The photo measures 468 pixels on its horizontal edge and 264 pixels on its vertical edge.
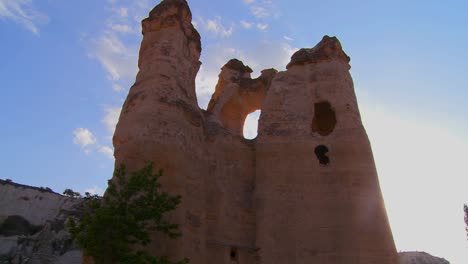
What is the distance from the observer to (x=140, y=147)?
15453mm

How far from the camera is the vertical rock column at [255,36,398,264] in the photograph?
16891mm

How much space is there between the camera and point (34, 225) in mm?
26500

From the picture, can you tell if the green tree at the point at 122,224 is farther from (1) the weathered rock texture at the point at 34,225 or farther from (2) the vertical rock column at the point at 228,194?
(1) the weathered rock texture at the point at 34,225

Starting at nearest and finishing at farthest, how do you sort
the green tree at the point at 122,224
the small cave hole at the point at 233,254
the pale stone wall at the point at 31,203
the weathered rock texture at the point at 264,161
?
the green tree at the point at 122,224 → the weathered rock texture at the point at 264,161 → the small cave hole at the point at 233,254 → the pale stone wall at the point at 31,203

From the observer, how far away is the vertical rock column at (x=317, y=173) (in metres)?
16.9

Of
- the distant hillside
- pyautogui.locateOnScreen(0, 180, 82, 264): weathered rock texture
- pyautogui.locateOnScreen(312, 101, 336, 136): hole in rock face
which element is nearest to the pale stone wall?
pyautogui.locateOnScreen(0, 180, 82, 264): weathered rock texture

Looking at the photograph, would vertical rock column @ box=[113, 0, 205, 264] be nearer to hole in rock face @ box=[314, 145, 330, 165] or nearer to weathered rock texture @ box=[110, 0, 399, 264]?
weathered rock texture @ box=[110, 0, 399, 264]

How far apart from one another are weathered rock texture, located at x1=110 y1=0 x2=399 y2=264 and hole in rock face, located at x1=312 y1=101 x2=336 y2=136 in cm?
5

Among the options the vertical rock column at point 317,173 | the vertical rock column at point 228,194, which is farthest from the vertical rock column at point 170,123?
the vertical rock column at point 317,173

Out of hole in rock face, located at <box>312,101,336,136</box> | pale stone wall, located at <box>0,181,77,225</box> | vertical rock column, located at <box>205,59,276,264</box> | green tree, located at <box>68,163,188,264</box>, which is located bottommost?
green tree, located at <box>68,163,188,264</box>

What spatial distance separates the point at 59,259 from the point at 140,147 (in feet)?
35.8

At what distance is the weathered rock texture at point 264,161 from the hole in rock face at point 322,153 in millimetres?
40

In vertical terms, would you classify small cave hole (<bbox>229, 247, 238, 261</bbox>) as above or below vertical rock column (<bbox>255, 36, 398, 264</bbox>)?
below

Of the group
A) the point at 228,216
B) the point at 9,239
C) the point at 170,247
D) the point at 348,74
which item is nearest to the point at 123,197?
the point at 170,247
